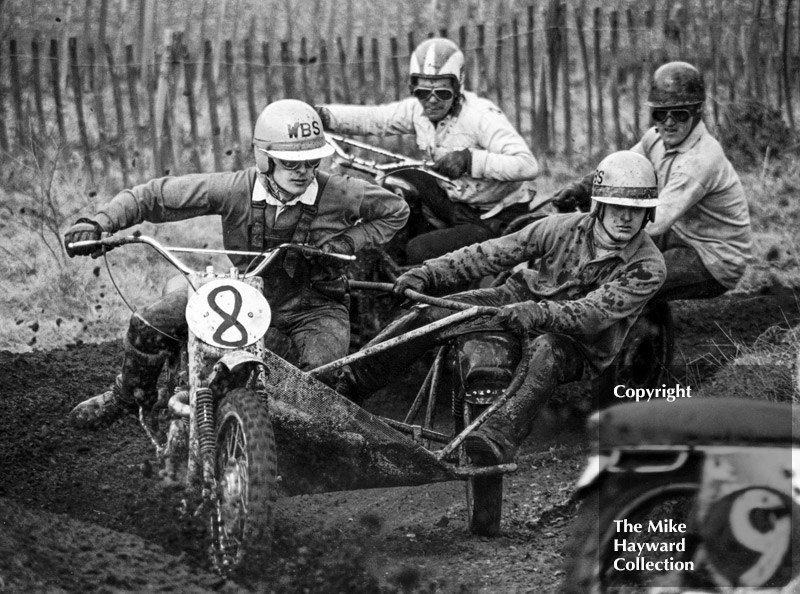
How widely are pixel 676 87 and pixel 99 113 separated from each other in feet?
20.1

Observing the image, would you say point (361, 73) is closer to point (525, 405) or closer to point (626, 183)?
point (626, 183)

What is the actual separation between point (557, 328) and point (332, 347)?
114cm

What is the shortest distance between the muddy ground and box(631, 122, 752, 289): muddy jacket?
673 mm

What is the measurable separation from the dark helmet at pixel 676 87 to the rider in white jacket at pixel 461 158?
0.93 m

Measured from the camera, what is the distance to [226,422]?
5.64 metres

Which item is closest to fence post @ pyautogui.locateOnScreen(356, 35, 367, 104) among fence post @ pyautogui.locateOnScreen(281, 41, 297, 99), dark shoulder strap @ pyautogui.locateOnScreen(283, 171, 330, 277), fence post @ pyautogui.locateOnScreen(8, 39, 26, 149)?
fence post @ pyautogui.locateOnScreen(281, 41, 297, 99)

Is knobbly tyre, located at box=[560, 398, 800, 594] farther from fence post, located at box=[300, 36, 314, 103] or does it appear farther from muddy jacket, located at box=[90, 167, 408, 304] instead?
fence post, located at box=[300, 36, 314, 103]

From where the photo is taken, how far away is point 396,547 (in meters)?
6.37

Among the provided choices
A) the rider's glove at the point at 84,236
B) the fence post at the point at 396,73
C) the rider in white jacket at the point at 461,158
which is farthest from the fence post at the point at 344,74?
the rider's glove at the point at 84,236

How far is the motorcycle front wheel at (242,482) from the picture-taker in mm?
5348

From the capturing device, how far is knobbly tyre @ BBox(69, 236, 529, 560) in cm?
550

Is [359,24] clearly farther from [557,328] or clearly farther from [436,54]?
[557,328]

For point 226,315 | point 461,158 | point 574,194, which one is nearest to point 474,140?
point 461,158

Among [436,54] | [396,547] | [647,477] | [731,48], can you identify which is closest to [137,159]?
[436,54]
